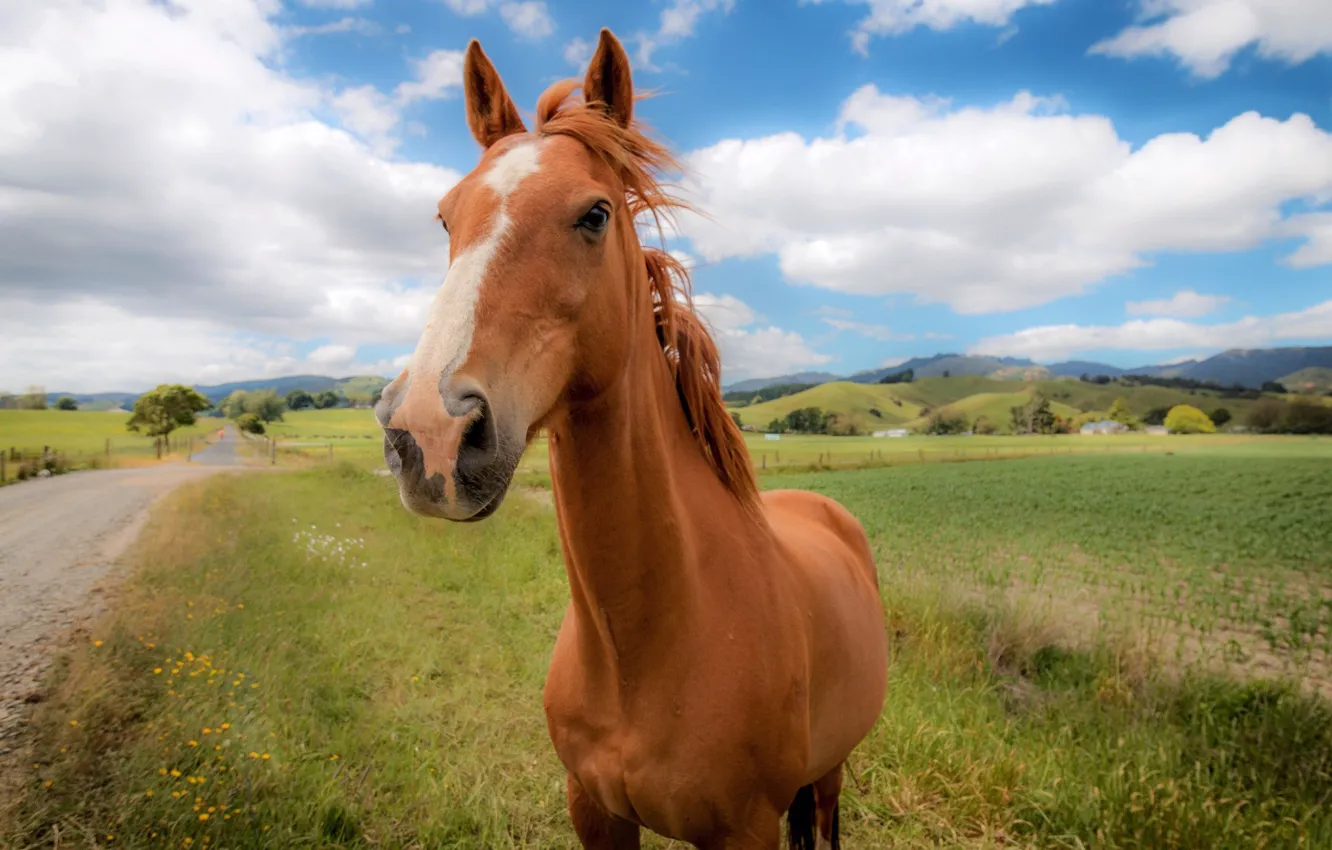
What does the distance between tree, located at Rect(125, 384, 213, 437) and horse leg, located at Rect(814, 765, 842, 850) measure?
22.5 feet

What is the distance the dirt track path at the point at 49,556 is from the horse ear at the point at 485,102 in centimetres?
310

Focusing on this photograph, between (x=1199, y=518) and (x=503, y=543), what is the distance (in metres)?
11.3

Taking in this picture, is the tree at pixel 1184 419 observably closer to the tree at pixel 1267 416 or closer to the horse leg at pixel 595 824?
the tree at pixel 1267 416

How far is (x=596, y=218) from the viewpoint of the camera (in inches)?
50.6

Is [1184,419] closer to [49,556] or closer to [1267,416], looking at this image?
[1267,416]

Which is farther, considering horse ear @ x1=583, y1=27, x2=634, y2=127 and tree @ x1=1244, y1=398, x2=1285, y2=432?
tree @ x1=1244, y1=398, x2=1285, y2=432

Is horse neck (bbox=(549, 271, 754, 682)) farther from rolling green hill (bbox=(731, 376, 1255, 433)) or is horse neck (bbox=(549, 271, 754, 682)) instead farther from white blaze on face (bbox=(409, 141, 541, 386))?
rolling green hill (bbox=(731, 376, 1255, 433))

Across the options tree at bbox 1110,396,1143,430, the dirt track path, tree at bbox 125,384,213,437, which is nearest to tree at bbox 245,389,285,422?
tree at bbox 125,384,213,437

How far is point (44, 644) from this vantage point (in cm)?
270

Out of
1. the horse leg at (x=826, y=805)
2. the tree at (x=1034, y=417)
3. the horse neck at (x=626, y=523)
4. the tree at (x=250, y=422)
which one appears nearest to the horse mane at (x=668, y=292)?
the horse neck at (x=626, y=523)

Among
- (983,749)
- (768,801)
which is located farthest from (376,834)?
(983,749)

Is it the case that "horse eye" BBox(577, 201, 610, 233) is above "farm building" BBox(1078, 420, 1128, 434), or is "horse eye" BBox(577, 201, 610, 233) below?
above

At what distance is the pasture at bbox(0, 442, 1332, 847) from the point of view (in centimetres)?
271

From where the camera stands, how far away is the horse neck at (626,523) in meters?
1.44
